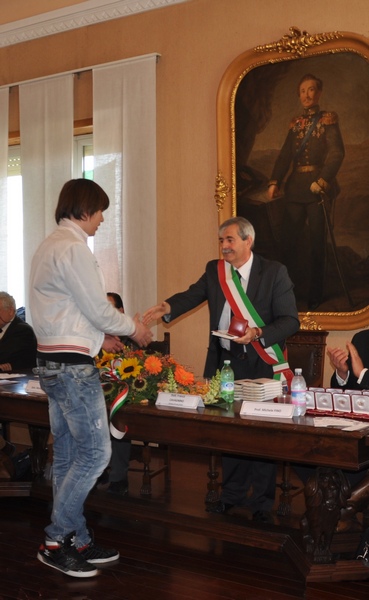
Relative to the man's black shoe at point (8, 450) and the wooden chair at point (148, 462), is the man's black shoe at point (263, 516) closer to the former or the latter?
the wooden chair at point (148, 462)

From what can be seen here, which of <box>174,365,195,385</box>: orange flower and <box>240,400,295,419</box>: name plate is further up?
<box>174,365,195,385</box>: orange flower

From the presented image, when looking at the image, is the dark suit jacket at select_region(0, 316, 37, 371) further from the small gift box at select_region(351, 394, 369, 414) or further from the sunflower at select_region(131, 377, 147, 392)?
the small gift box at select_region(351, 394, 369, 414)

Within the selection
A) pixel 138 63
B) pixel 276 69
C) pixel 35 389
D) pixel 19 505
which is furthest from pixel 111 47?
pixel 19 505

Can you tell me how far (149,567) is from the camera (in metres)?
3.60

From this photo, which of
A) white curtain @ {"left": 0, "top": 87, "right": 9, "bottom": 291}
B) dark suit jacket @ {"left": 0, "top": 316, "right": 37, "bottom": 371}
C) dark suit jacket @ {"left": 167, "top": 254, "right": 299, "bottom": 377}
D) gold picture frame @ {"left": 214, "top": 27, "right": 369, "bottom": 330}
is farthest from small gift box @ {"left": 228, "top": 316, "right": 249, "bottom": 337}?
white curtain @ {"left": 0, "top": 87, "right": 9, "bottom": 291}

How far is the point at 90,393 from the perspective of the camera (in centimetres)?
337

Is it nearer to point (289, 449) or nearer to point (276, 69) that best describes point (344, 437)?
point (289, 449)

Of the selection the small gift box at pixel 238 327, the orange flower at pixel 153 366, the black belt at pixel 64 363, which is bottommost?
the orange flower at pixel 153 366

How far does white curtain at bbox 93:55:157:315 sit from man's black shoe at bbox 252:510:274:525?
256 centimetres

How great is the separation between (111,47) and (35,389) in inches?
139

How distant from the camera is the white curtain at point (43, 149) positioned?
679cm

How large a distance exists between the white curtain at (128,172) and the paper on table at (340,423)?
3.16m

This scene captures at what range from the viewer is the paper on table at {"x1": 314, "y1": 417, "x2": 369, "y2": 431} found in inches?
124

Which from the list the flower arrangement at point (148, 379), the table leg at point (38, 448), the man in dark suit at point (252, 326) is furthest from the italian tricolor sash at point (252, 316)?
the table leg at point (38, 448)
